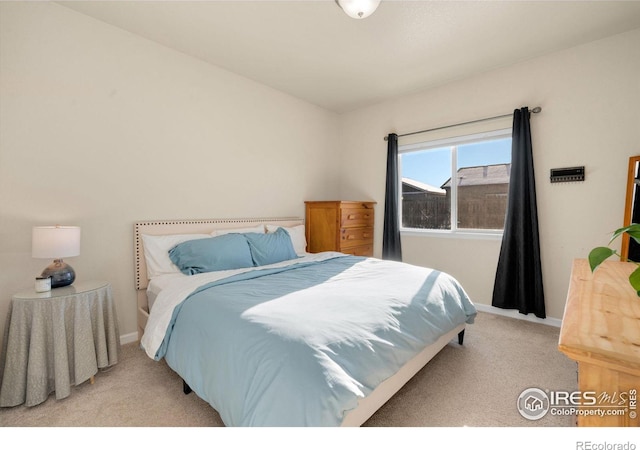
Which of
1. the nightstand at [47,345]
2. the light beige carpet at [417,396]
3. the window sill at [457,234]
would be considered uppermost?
the window sill at [457,234]

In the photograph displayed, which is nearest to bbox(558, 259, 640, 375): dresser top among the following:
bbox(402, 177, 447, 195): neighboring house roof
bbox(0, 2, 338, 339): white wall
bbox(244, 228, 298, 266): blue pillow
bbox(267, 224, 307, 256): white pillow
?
bbox(244, 228, 298, 266): blue pillow

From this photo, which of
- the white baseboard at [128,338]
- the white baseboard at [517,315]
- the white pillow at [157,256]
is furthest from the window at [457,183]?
the white baseboard at [128,338]

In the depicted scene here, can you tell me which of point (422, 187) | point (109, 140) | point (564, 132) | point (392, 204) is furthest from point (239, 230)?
point (564, 132)

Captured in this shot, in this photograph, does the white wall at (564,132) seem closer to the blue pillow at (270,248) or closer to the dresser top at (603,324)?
the dresser top at (603,324)

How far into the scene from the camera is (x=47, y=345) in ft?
5.53

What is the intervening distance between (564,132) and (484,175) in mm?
767

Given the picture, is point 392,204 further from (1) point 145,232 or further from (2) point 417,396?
(1) point 145,232

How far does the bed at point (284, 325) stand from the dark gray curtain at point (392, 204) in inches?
48.5

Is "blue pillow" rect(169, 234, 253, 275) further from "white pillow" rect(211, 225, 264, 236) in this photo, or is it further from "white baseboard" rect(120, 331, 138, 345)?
"white baseboard" rect(120, 331, 138, 345)

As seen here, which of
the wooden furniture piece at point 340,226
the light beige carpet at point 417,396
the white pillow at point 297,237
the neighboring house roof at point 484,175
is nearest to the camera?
the light beige carpet at point 417,396

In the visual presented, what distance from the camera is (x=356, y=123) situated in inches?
164

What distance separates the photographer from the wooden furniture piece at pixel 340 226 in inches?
137
